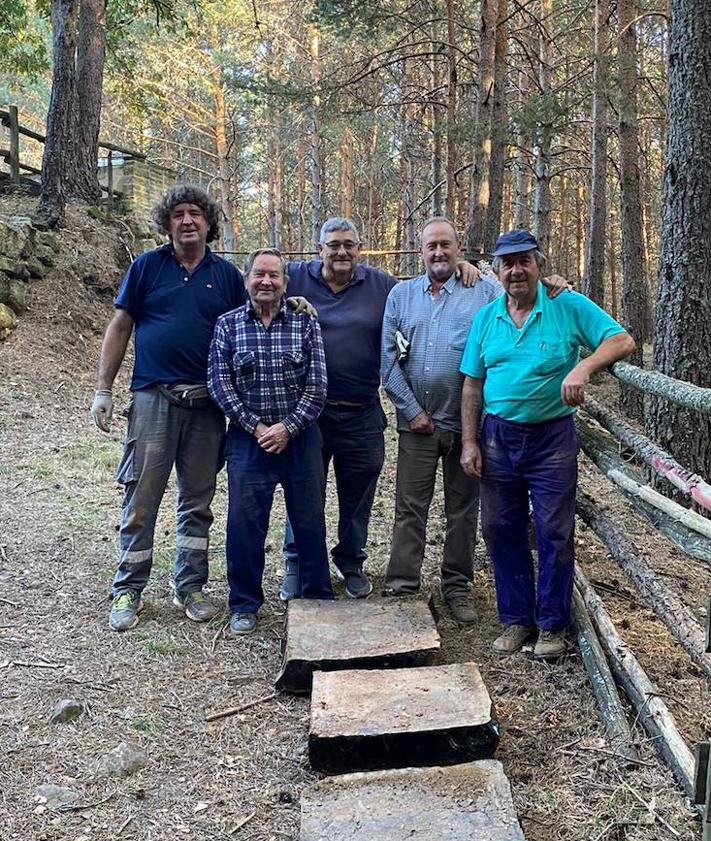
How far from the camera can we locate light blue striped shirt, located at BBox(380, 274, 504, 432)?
3.96 meters

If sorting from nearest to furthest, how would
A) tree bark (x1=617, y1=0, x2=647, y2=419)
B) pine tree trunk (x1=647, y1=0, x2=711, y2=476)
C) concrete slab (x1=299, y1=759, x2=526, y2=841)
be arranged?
concrete slab (x1=299, y1=759, x2=526, y2=841) < pine tree trunk (x1=647, y1=0, x2=711, y2=476) < tree bark (x1=617, y1=0, x2=647, y2=419)

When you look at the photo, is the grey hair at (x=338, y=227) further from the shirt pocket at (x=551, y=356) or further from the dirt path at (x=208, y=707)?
the dirt path at (x=208, y=707)

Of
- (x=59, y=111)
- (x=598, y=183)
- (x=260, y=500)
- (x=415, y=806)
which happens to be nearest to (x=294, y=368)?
(x=260, y=500)

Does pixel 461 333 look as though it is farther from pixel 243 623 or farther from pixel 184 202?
pixel 243 623

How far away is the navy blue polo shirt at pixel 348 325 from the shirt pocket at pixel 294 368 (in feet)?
1.01

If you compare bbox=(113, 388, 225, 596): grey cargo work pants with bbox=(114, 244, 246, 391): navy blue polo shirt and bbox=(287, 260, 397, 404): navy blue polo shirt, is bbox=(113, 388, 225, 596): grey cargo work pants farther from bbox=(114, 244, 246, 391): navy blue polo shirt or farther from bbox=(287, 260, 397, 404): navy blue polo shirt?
bbox=(287, 260, 397, 404): navy blue polo shirt

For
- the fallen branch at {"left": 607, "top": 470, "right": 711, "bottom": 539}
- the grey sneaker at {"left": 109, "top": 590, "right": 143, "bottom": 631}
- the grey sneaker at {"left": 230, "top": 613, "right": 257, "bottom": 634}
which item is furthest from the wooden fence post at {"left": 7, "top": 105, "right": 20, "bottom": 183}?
the fallen branch at {"left": 607, "top": 470, "right": 711, "bottom": 539}

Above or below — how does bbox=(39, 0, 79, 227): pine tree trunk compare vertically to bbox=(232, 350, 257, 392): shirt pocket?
above

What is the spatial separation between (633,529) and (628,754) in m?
3.23

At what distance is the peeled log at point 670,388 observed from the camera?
2.61 meters

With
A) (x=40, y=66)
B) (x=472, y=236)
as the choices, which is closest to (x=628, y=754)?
(x=472, y=236)

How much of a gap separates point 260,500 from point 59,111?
893 cm

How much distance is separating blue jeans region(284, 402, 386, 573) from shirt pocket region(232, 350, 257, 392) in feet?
1.77

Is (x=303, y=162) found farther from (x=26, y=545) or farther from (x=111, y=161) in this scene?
(x=26, y=545)
